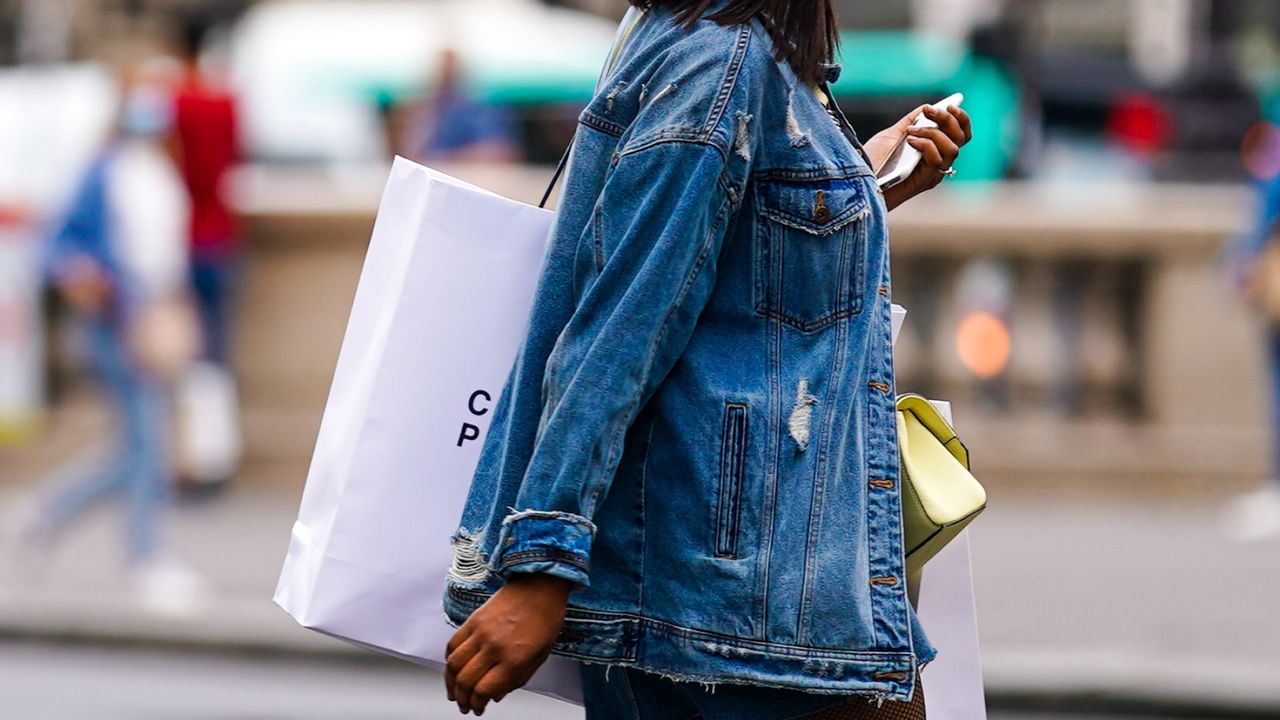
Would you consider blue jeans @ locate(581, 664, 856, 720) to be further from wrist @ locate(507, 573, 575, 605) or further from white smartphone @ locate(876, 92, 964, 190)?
white smartphone @ locate(876, 92, 964, 190)

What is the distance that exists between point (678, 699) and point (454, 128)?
8.29 metres

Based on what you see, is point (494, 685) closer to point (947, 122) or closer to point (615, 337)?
point (615, 337)

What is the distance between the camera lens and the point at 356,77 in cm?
1711

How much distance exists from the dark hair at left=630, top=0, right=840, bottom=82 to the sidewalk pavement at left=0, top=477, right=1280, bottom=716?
425 cm

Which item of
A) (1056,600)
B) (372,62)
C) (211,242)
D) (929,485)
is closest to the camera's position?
(929,485)

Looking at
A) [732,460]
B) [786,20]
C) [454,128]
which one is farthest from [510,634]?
[454,128]

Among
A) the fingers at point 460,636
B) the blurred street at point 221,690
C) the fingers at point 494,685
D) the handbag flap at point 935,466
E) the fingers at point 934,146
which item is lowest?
the fingers at point 494,685

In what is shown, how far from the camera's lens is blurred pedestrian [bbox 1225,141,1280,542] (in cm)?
891

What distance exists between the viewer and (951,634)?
9.48 ft

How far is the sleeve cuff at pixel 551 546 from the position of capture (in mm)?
2240

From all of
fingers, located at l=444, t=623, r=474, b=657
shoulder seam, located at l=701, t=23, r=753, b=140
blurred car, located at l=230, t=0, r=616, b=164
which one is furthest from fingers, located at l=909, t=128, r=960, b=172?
blurred car, located at l=230, t=0, r=616, b=164

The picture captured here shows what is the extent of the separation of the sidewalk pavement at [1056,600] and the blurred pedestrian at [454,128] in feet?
6.42

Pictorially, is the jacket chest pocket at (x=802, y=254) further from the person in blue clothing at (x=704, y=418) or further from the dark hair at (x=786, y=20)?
the dark hair at (x=786, y=20)

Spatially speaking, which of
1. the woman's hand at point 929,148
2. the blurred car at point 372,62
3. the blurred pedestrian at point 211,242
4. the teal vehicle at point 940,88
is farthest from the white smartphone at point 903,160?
the blurred car at point 372,62
